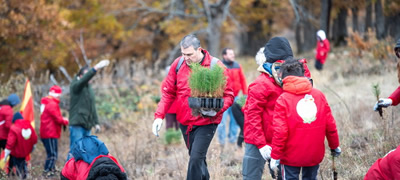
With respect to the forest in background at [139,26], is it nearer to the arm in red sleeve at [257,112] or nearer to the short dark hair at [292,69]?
the arm in red sleeve at [257,112]

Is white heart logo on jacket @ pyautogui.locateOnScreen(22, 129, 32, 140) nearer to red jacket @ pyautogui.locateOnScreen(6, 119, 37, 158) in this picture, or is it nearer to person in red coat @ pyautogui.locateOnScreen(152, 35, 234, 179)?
red jacket @ pyautogui.locateOnScreen(6, 119, 37, 158)

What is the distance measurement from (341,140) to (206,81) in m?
2.35

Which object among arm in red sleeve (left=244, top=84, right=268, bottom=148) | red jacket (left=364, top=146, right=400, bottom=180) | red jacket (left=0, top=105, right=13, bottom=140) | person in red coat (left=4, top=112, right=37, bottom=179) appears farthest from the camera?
red jacket (left=0, top=105, right=13, bottom=140)

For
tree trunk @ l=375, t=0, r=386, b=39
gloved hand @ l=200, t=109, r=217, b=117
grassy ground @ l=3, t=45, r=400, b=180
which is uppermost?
tree trunk @ l=375, t=0, r=386, b=39

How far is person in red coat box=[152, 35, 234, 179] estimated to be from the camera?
193 inches

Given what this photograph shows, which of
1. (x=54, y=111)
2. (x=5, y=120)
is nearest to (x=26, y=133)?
(x=5, y=120)

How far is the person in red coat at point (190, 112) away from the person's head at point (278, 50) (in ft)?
2.07

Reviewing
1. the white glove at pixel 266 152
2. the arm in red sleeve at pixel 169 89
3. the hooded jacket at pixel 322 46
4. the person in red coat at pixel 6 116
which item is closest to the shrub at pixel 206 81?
the arm in red sleeve at pixel 169 89

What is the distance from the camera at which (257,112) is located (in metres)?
4.35

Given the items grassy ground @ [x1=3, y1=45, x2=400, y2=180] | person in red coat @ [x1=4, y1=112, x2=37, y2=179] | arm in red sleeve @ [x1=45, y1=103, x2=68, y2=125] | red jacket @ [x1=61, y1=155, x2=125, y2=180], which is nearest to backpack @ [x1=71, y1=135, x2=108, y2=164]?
red jacket @ [x1=61, y1=155, x2=125, y2=180]

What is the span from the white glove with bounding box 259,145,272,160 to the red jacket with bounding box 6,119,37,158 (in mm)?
5235

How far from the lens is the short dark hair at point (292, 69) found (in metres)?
4.11

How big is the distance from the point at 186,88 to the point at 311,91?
1517 mm

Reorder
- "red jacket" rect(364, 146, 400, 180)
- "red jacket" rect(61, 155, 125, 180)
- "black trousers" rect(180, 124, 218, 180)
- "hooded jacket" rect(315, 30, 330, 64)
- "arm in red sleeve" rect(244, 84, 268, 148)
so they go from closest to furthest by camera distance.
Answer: "red jacket" rect(364, 146, 400, 180), "arm in red sleeve" rect(244, 84, 268, 148), "red jacket" rect(61, 155, 125, 180), "black trousers" rect(180, 124, 218, 180), "hooded jacket" rect(315, 30, 330, 64)
